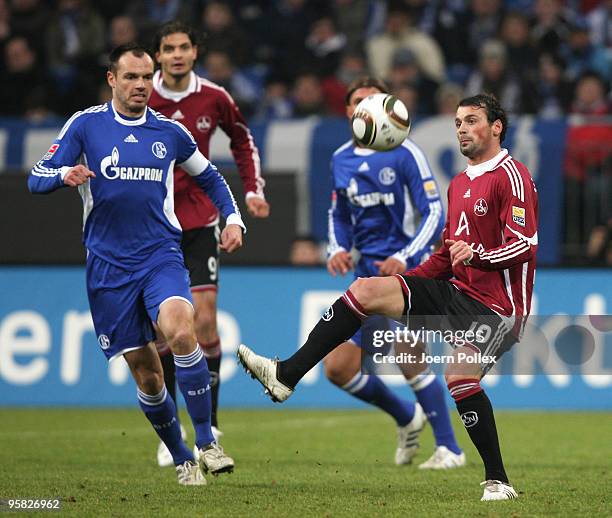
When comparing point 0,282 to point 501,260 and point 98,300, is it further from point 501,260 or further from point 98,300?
point 501,260

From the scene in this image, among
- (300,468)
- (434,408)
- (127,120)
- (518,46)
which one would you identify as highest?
(518,46)

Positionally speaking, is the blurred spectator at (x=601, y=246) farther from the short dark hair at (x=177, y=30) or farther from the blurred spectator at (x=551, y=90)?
the short dark hair at (x=177, y=30)

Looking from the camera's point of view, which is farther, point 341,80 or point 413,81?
point 341,80

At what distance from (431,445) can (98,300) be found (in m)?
3.85

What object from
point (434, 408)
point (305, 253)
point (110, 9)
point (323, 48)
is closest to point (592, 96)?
point (323, 48)

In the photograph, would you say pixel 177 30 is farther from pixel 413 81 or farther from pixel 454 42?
pixel 454 42

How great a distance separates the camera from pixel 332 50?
54.4 ft

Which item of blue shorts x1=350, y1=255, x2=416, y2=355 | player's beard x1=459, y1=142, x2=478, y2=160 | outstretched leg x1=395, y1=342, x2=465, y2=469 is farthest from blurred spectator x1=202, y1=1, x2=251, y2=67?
player's beard x1=459, y1=142, x2=478, y2=160

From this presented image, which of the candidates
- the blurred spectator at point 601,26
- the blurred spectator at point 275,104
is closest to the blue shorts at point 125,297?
the blurred spectator at point 275,104

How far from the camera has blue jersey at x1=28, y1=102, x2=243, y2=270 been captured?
24.2 ft

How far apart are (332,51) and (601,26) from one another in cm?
356

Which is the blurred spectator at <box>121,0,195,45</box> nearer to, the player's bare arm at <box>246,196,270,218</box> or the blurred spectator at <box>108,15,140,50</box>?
the blurred spectator at <box>108,15,140,50</box>

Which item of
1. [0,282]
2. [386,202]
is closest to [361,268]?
[386,202]

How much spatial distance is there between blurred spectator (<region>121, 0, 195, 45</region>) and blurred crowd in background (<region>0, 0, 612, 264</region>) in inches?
0.8
